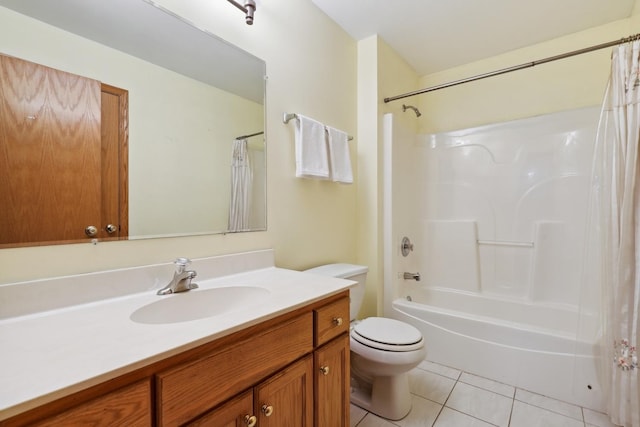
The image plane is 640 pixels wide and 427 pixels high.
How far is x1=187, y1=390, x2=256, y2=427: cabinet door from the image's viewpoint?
68 cm

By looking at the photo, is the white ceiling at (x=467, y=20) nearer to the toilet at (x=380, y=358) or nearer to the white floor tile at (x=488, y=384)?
the toilet at (x=380, y=358)

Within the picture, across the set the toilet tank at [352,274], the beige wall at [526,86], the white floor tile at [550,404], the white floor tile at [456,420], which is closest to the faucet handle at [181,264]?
the toilet tank at [352,274]

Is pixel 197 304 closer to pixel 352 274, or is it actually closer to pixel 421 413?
pixel 352 274

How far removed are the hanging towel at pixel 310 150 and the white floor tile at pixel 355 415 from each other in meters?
1.30

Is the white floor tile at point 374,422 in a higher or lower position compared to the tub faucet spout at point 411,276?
lower

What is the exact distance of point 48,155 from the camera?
2.78 feet

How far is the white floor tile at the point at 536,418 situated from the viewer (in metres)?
1.43

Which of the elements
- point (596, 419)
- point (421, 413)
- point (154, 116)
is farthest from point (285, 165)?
point (596, 419)

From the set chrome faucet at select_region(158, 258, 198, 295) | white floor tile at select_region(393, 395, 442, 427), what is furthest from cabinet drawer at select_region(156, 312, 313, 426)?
white floor tile at select_region(393, 395, 442, 427)

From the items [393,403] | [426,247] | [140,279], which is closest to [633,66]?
[426,247]

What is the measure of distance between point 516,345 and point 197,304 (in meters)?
1.82

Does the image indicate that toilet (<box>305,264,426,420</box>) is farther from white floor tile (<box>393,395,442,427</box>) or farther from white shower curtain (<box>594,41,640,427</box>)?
white shower curtain (<box>594,41,640,427</box>)

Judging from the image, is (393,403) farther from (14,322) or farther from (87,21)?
(87,21)

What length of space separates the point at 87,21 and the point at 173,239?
0.76 meters
